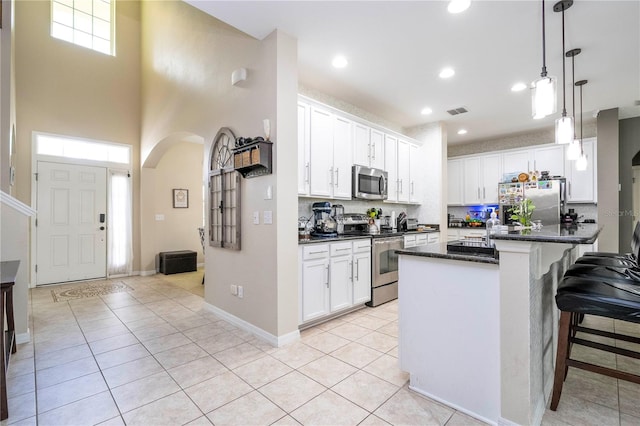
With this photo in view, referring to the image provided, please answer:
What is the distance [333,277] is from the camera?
3.25m

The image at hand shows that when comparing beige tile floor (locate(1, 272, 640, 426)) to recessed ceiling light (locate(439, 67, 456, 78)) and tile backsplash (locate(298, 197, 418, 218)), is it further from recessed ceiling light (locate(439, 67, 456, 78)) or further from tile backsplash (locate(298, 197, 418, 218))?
recessed ceiling light (locate(439, 67, 456, 78))

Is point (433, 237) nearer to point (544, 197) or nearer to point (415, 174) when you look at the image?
point (415, 174)

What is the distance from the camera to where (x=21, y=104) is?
4824 mm

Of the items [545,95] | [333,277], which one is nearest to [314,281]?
[333,277]

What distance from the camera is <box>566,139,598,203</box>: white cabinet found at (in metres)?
4.98

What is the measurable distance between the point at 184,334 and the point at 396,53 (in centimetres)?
362

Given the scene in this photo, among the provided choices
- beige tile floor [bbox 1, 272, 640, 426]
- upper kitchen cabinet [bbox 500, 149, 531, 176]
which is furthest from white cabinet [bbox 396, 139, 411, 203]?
beige tile floor [bbox 1, 272, 640, 426]

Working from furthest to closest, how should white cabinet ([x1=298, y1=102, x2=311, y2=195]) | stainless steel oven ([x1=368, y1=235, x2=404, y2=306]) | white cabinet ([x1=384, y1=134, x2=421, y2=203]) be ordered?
white cabinet ([x1=384, y1=134, x2=421, y2=203])
stainless steel oven ([x1=368, y1=235, x2=404, y2=306])
white cabinet ([x1=298, y1=102, x2=311, y2=195])

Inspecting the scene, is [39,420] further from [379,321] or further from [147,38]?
[147,38]

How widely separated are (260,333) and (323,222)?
1430 mm

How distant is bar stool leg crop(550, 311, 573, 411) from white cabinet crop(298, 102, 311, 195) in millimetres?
2531

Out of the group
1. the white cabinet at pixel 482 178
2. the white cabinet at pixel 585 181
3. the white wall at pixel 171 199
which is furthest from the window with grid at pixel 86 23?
the white cabinet at pixel 585 181

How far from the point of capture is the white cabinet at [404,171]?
502 centimetres

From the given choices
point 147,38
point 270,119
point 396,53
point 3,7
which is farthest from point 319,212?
point 147,38
